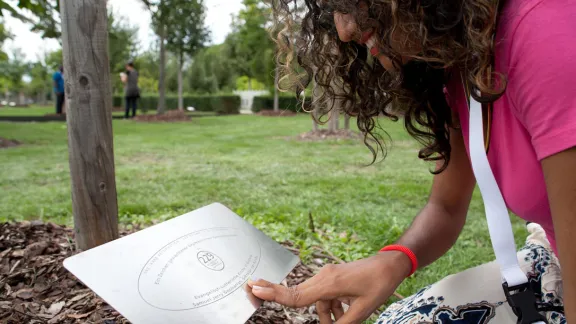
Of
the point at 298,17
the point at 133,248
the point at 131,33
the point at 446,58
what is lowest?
the point at 133,248

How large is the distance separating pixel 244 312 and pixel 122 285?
0.30m

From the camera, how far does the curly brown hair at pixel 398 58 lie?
1.05 metres

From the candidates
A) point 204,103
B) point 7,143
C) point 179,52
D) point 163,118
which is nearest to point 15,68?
Answer: point 204,103

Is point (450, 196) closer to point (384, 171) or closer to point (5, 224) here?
point (5, 224)

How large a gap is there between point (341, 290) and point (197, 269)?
375 millimetres

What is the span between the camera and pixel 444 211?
1.63 meters

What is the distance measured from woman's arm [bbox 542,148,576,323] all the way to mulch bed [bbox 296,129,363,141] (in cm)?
766

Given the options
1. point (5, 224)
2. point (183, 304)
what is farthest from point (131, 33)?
point (183, 304)

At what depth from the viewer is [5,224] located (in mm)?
2426

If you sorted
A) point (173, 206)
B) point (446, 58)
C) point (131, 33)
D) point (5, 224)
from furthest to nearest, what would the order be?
1. point (131, 33)
2. point (173, 206)
3. point (5, 224)
4. point (446, 58)

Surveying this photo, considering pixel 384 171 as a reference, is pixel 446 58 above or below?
above

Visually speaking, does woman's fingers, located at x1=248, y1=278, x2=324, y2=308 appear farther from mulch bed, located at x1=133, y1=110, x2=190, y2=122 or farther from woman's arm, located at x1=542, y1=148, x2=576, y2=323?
mulch bed, located at x1=133, y1=110, x2=190, y2=122

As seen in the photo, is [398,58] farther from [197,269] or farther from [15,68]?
[15,68]

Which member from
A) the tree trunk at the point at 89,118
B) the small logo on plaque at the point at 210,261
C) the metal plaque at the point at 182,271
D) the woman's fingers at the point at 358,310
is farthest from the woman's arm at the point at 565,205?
the tree trunk at the point at 89,118
